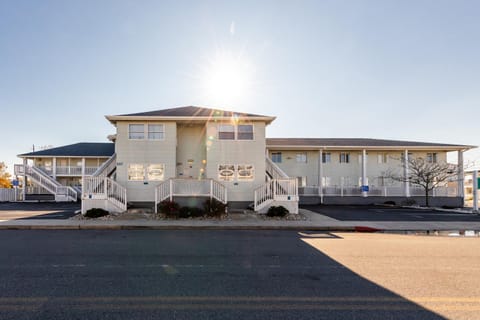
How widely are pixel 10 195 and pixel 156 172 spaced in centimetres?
2223

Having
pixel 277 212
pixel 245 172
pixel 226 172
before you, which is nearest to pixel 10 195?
pixel 226 172

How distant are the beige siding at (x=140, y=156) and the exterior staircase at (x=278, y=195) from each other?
19.3 ft

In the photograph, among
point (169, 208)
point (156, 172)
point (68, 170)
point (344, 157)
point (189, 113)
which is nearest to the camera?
point (169, 208)

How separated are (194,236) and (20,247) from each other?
17.1 ft

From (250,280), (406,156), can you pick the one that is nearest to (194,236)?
(250,280)

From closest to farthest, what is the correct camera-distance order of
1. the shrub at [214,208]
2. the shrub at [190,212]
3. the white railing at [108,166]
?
the shrub at [190,212], the shrub at [214,208], the white railing at [108,166]

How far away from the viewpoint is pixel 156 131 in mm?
14711

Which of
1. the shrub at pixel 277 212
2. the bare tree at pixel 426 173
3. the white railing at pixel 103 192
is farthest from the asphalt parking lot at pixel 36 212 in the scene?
the bare tree at pixel 426 173

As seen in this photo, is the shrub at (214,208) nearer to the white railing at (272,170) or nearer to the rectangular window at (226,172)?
the rectangular window at (226,172)

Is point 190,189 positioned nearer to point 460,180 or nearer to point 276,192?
point 276,192

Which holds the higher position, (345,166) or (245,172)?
(345,166)

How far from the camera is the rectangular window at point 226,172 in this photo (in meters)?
14.7

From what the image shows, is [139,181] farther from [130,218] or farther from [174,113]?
[174,113]

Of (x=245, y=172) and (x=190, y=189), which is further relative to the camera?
(x=245, y=172)
